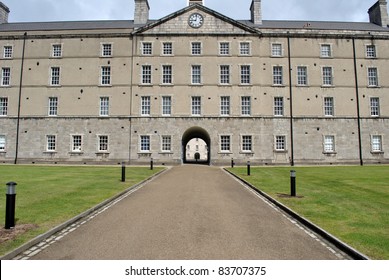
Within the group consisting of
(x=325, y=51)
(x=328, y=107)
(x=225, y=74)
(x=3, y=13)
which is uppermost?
(x=3, y=13)

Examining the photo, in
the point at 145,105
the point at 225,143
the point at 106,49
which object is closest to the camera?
the point at 225,143

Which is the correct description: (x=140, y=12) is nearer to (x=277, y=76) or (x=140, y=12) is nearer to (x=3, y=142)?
(x=277, y=76)

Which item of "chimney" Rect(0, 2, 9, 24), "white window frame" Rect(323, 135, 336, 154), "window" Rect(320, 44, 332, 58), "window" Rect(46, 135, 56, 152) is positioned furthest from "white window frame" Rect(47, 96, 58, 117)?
"window" Rect(320, 44, 332, 58)

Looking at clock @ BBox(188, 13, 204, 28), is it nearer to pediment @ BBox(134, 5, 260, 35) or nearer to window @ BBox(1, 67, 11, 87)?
pediment @ BBox(134, 5, 260, 35)

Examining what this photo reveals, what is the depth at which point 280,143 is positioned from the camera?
3291cm

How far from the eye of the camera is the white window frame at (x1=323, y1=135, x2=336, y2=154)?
32938 millimetres

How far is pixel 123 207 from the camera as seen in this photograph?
9438 mm

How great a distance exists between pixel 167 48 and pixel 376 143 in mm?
27045

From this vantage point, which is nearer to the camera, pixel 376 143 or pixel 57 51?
pixel 376 143

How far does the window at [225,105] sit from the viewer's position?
3284 cm

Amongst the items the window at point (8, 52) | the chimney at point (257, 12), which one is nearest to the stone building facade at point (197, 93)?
the window at point (8, 52)

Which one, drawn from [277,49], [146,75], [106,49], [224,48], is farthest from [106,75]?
[277,49]

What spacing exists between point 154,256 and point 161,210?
396cm

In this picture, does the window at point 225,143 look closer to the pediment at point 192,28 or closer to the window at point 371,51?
the pediment at point 192,28
